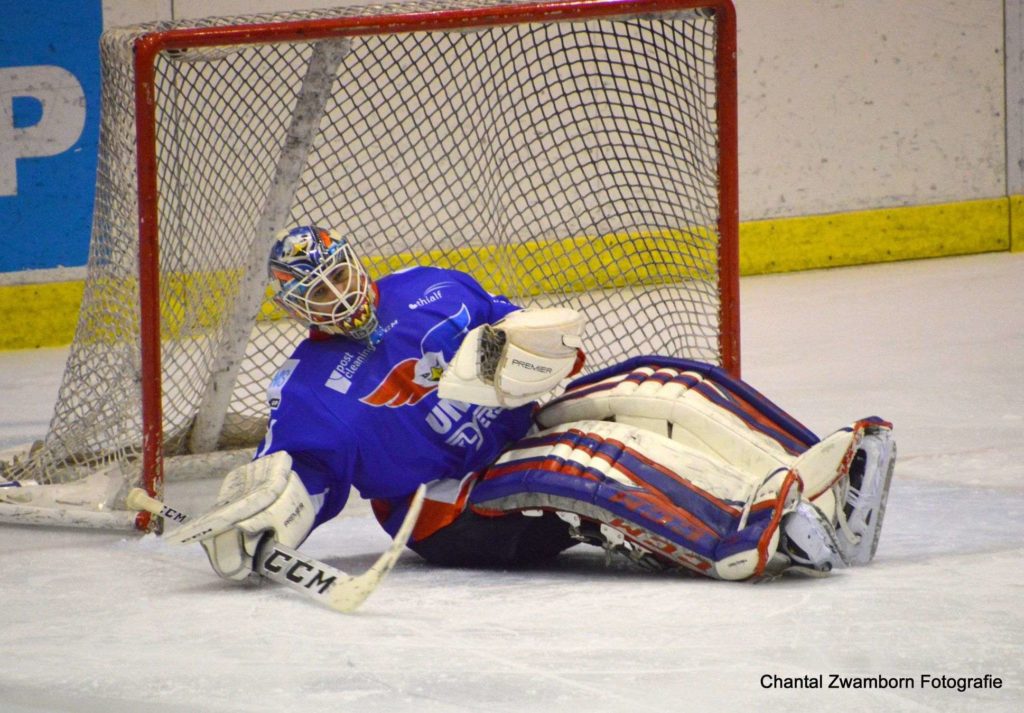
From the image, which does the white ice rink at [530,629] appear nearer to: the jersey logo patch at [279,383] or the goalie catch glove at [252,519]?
the goalie catch glove at [252,519]

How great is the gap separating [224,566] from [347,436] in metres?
0.31

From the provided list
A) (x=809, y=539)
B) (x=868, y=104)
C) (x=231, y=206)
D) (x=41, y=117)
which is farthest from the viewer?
(x=868, y=104)

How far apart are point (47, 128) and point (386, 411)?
12.6 ft

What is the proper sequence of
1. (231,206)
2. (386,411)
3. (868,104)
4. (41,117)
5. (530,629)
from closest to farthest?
1. (530,629)
2. (386,411)
3. (231,206)
4. (41,117)
5. (868,104)

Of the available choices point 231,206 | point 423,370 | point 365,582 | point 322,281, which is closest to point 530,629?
point 365,582

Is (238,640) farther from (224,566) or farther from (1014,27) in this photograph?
(1014,27)

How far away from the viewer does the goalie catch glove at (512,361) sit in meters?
2.74

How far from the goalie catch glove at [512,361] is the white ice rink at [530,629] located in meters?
0.34

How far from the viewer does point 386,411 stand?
2.81 m

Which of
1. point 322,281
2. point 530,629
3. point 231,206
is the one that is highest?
point 231,206

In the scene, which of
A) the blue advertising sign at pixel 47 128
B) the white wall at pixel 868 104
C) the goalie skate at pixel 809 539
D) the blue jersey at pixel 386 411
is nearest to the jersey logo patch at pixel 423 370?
the blue jersey at pixel 386 411

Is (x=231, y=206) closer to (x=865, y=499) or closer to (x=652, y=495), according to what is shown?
(x=652, y=495)

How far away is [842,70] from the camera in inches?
299

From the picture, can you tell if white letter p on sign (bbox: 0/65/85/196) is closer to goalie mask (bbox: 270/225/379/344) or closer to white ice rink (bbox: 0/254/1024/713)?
white ice rink (bbox: 0/254/1024/713)
